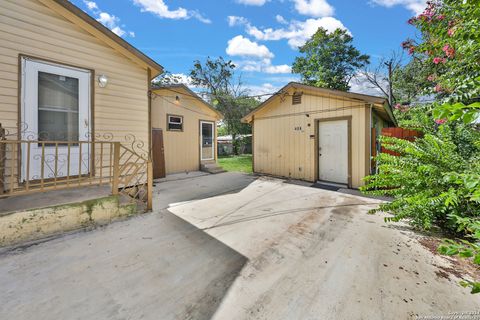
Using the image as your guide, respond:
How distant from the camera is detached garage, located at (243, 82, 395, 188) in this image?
570cm

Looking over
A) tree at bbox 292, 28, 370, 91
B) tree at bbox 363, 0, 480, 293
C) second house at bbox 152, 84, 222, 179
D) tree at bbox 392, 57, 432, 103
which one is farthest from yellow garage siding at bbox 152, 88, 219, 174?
tree at bbox 392, 57, 432, 103

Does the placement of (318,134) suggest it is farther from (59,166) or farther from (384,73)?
(384,73)

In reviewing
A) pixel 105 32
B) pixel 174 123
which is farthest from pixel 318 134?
pixel 105 32

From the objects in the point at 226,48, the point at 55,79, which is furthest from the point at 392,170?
the point at 226,48

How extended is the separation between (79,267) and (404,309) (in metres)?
2.89

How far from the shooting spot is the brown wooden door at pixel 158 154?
716 cm

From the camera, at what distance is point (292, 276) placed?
1.97 m

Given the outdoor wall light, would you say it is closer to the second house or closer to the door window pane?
the door window pane

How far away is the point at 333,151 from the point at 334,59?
49.4 feet

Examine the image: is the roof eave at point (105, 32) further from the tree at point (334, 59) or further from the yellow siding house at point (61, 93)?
the tree at point (334, 59)

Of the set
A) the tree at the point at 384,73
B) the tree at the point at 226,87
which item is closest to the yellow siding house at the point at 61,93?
the tree at the point at 226,87

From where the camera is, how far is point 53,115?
11.8ft

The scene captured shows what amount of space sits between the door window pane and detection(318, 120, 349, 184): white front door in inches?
249

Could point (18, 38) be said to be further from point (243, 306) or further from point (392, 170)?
point (392, 170)
